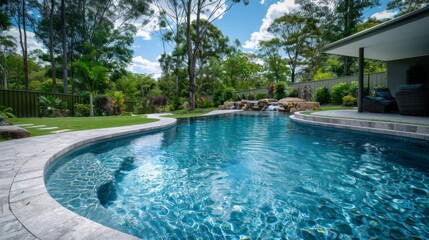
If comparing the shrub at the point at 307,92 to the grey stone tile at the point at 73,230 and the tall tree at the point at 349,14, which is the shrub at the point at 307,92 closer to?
the tall tree at the point at 349,14

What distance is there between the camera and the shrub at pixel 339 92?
15620 millimetres

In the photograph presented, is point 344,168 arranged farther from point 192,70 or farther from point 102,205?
point 192,70

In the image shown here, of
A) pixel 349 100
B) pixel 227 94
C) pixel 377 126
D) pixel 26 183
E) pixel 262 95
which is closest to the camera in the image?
pixel 26 183

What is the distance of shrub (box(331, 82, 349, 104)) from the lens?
15620mm

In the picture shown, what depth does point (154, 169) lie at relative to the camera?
4.01 metres

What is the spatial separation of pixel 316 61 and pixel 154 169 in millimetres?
32661

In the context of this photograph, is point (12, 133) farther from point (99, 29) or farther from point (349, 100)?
point (99, 29)

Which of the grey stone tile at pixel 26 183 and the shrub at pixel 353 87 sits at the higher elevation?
the shrub at pixel 353 87

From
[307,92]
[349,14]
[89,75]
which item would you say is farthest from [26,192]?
[349,14]

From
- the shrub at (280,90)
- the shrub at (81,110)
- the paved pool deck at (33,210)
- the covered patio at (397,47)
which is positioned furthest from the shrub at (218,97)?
the paved pool deck at (33,210)

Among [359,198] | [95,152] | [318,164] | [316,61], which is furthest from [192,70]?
[316,61]

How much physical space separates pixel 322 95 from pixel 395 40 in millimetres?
9540

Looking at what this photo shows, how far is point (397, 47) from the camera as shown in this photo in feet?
30.1

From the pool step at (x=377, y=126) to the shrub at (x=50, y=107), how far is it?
13.8 metres
